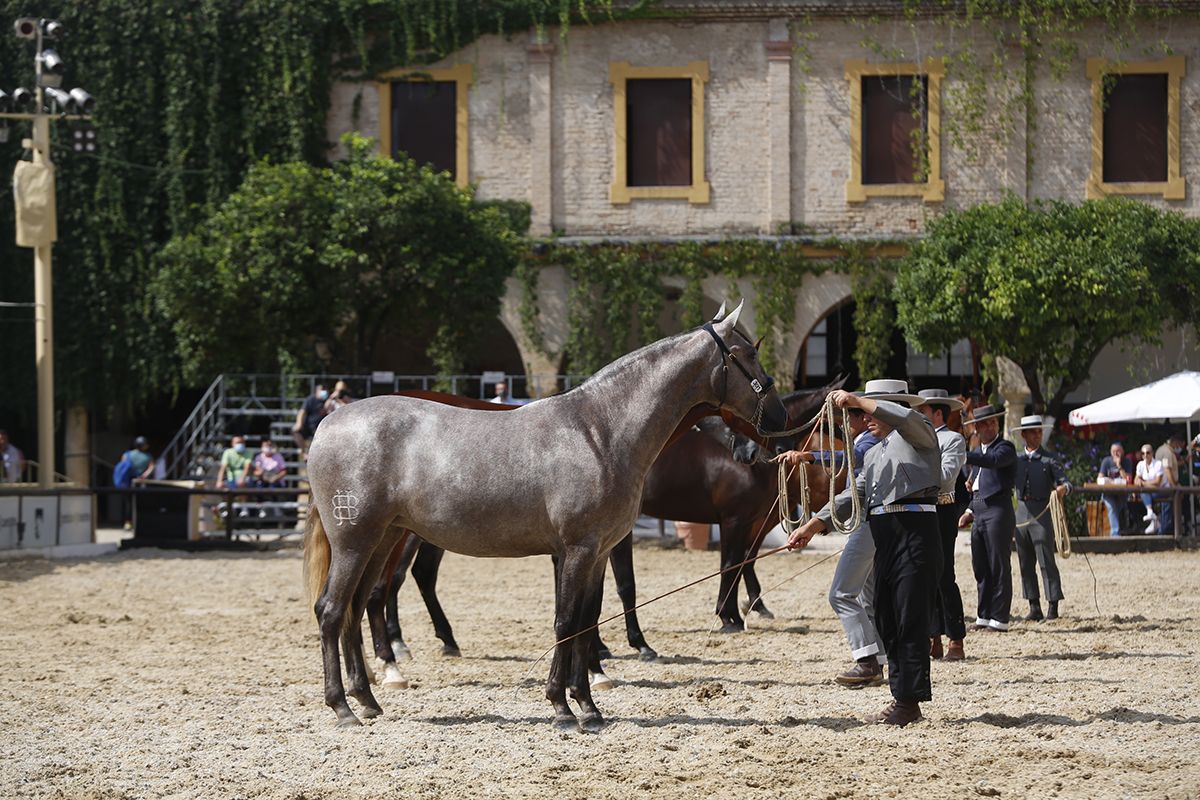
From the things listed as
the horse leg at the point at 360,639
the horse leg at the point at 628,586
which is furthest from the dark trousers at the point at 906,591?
the horse leg at the point at 628,586

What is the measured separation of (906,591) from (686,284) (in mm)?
19479

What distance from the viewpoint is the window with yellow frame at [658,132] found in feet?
88.9

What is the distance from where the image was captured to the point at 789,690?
9078 mm

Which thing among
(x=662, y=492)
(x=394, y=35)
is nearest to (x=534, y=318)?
(x=394, y=35)

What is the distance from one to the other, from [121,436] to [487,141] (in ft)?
31.9

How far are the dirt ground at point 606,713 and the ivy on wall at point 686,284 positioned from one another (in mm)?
13190

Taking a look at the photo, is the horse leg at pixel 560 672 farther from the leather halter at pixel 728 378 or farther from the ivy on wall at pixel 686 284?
the ivy on wall at pixel 686 284

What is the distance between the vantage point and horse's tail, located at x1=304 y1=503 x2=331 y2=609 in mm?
8719

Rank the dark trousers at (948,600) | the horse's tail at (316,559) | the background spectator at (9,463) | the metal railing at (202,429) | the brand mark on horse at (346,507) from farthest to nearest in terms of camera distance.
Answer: the metal railing at (202,429) → the background spectator at (9,463) → the dark trousers at (948,600) → the horse's tail at (316,559) → the brand mark on horse at (346,507)

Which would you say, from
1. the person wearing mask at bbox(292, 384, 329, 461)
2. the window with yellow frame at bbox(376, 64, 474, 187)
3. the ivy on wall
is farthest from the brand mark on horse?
the window with yellow frame at bbox(376, 64, 474, 187)

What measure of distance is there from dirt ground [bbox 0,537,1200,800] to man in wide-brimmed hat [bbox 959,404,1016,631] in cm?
32

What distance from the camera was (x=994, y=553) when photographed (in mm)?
11781

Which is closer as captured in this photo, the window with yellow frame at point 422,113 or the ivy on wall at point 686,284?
the ivy on wall at point 686,284

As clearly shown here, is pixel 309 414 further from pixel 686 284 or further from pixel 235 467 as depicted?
pixel 686 284
